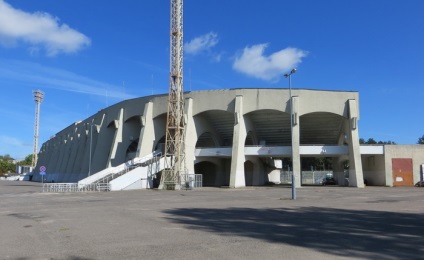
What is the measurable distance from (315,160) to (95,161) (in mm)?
65059

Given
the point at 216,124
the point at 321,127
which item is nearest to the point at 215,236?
the point at 216,124

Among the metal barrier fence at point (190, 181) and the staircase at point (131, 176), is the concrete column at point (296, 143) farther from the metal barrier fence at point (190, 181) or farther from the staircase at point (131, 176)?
the staircase at point (131, 176)

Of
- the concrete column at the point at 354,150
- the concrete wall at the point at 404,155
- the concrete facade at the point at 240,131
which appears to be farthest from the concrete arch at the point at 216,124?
the concrete wall at the point at 404,155

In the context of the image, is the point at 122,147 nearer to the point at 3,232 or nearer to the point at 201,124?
the point at 201,124

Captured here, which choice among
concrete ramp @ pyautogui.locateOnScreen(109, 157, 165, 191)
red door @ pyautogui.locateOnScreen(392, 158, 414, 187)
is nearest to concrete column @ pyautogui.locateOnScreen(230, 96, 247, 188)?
concrete ramp @ pyautogui.locateOnScreen(109, 157, 165, 191)

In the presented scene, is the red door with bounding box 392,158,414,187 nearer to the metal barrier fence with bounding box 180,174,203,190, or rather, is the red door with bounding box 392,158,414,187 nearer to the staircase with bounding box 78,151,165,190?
the metal barrier fence with bounding box 180,174,203,190

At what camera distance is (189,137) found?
168 feet

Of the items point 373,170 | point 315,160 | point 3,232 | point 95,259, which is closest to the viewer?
point 95,259

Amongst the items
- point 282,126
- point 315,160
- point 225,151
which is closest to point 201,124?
point 225,151

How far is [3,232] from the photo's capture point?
38.6 feet

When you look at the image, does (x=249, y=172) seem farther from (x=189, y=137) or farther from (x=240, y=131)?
(x=189, y=137)

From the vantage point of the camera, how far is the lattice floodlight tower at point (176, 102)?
157ft

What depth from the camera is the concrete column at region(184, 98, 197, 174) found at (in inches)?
1983

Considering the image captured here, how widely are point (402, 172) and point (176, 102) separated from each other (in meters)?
29.9
